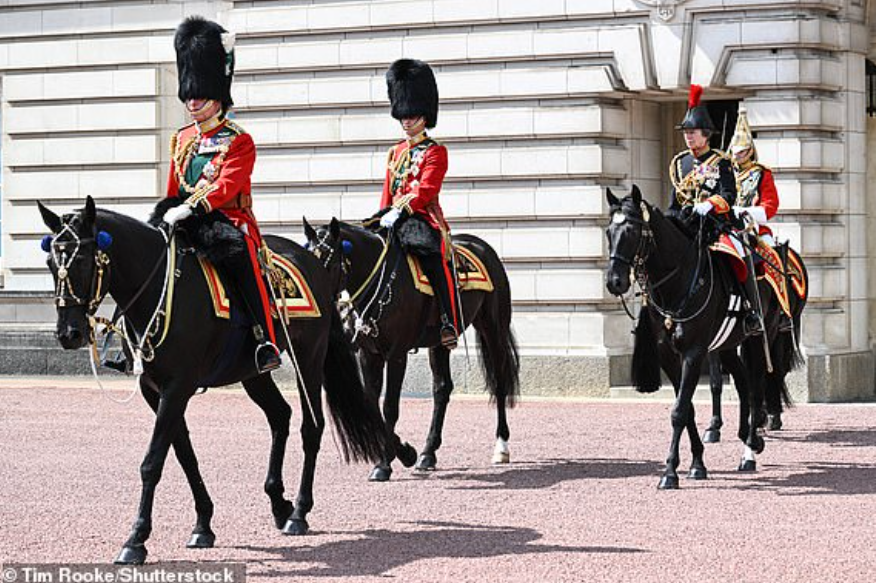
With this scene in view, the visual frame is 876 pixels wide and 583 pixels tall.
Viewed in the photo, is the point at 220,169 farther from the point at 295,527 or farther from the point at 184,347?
the point at 295,527

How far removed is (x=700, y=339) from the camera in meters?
12.9

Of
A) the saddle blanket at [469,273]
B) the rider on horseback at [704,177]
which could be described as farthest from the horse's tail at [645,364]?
the saddle blanket at [469,273]

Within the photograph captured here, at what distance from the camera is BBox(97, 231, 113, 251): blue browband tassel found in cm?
921

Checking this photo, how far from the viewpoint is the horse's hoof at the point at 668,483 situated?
1204 centimetres

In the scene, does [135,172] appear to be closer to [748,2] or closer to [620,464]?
[748,2]

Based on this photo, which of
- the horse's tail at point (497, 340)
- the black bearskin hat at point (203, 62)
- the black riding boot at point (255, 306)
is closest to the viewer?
the black riding boot at point (255, 306)

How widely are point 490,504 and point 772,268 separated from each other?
4.19m

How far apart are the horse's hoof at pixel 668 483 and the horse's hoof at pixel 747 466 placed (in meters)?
1.15

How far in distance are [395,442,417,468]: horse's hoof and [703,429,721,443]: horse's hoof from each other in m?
2.94

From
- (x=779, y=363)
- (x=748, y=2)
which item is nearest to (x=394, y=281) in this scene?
(x=779, y=363)

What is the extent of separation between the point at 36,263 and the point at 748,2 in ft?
27.2

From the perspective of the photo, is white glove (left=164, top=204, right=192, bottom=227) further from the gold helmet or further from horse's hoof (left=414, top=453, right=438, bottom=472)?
the gold helmet

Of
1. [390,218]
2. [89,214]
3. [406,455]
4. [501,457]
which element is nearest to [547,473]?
[501,457]

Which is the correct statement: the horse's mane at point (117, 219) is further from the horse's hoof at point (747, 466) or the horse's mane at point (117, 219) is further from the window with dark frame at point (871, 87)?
the window with dark frame at point (871, 87)
